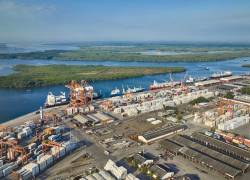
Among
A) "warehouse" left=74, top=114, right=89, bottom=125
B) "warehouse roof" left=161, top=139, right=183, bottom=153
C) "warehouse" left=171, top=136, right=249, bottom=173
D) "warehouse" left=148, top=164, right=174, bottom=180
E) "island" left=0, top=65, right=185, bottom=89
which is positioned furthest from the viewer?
"island" left=0, top=65, right=185, bottom=89

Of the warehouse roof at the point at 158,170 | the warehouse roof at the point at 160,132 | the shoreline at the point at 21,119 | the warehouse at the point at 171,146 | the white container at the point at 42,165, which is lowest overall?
the shoreline at the point at 21,119

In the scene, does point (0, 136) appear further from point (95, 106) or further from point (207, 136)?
point (207, 136)

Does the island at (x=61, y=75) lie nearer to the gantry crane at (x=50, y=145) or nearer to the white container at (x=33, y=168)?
the gantry crane at (x=50, y=145)

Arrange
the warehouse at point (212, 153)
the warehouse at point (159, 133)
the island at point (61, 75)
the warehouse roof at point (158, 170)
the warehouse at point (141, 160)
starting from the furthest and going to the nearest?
the island at point (61, 75) < the warehouse at point (159, 133) < the warehouse at point (141, 160) < the warehouse at point (212, 153) < the warehouse roof at point (158, 170)

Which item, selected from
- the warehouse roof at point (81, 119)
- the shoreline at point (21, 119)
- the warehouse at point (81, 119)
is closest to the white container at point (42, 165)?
the warehouse at point (81, 119)

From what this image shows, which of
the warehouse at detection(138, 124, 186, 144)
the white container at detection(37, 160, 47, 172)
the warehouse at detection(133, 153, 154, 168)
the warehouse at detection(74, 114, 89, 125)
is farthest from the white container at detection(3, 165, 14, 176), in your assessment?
the warehouse at detection(138, 124, 186, 144)

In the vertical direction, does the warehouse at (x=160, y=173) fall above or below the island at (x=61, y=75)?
below

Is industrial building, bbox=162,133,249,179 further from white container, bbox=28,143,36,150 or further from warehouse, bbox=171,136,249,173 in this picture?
white container, bbox=28,143,36,150
